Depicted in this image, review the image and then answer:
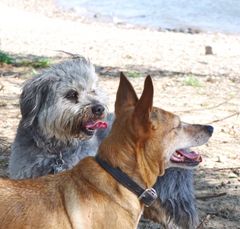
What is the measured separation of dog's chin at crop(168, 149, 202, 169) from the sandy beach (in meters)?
1.21

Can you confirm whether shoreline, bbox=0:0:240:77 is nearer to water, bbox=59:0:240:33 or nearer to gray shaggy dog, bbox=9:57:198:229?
water, bbox=59:0:240:33

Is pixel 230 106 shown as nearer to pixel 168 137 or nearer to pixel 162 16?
pixel 168 137

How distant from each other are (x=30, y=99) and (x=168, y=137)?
67.3 inches

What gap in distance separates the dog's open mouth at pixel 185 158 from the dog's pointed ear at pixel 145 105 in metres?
0.44

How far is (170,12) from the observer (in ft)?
80.1

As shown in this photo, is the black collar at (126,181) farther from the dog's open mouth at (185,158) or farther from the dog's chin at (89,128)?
the dog's chin at (89,128)

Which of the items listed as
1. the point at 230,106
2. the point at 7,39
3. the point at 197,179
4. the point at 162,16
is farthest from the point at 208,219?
the point at 162,16

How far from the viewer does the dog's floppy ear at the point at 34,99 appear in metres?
6.02

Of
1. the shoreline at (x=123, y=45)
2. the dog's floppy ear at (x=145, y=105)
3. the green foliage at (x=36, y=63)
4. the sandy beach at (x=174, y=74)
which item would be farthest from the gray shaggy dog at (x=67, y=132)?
the shoreline at (x=123, y=45)

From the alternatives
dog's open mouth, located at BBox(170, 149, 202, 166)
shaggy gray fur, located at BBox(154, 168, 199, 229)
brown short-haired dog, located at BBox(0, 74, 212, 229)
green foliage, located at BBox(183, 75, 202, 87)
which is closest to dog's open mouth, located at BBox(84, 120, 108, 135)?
shaggy gray fur, located at BBox(154, 168, 199, 229)

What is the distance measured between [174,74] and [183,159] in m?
Answer: 6.76

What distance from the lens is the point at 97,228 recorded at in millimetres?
4617

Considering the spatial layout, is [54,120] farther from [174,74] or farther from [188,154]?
[174,74]

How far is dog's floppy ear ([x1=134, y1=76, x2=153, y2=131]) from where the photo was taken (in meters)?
4.44
